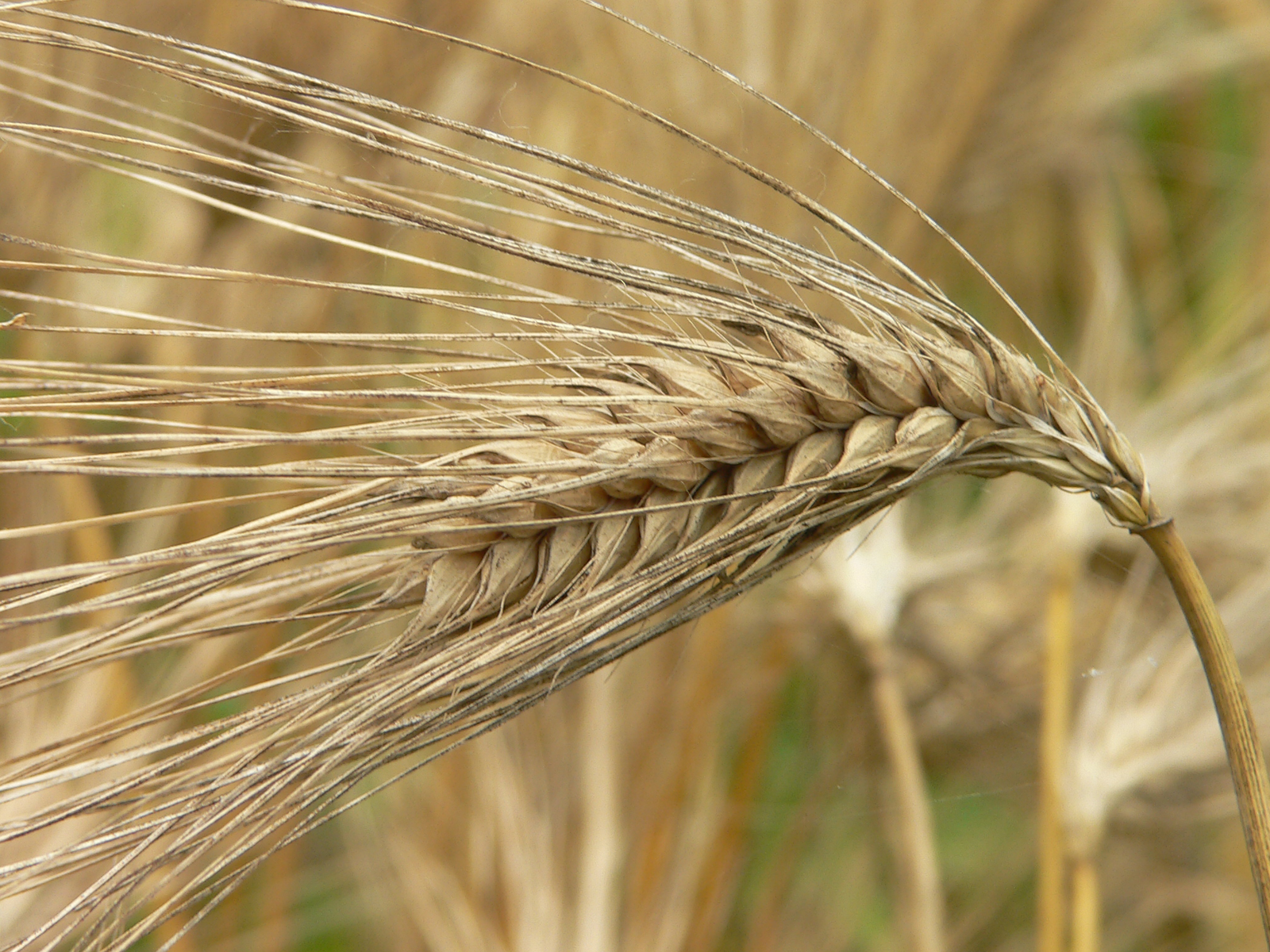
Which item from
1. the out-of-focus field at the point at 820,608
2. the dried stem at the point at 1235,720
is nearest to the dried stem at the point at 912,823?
the out-of-focus field at the point at 820,608

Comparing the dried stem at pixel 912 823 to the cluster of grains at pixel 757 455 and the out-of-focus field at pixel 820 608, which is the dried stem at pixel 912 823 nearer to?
the out-of-focus field at pixel 820 608

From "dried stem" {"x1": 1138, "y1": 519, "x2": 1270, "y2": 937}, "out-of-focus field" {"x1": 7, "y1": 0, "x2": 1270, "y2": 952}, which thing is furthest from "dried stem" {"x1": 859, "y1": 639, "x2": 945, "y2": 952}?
"dried stem" {"x1": 1138, "y1": 519, "x2": 1270, "y2": 937}

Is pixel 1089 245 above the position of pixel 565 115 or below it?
below

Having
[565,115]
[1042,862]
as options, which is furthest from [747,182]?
[1042,862]

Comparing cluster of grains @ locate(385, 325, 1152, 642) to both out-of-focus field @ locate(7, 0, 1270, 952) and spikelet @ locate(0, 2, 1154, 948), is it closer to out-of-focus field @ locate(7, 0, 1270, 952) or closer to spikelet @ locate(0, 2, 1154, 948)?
spikelet @ locate(0, 2, 1154, 948)

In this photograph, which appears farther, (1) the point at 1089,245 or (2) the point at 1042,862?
(1) the point at 1089,245

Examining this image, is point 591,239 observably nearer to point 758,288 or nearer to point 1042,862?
point 758,288
